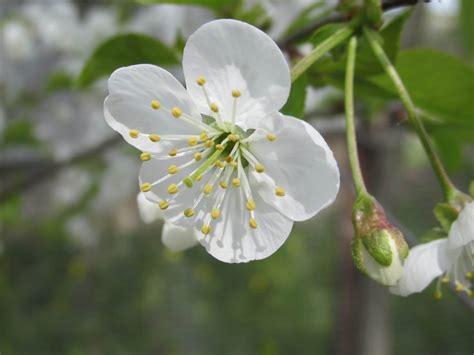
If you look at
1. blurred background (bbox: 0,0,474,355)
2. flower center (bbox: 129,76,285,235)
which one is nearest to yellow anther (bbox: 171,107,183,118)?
flower center (bbox: 129,76,285,235)

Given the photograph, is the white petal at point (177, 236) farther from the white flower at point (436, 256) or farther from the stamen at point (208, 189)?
the white flower at point (436, 256)

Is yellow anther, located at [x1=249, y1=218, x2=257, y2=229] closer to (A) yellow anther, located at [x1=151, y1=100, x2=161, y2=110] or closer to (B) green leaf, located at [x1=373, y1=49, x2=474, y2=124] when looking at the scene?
(A) yellow anther, located at [x1=151, y1=100, x2=161, y2=110]

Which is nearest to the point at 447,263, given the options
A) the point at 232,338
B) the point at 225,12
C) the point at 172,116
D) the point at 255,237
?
the point at 255,237

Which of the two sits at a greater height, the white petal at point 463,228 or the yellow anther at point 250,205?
the white petal at point 463,228

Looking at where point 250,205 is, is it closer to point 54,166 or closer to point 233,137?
point 233,137

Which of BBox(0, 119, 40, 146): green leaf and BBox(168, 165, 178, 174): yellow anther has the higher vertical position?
BBox(168, 165, 178, 174): yellow anther

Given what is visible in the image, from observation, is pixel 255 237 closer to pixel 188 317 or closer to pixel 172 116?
pixel 172 116

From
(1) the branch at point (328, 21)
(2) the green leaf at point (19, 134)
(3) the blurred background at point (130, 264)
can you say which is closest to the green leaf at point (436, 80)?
(1) the branch at point (328, 21)
